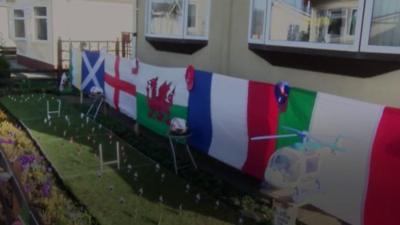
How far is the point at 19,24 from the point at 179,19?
41.6ft

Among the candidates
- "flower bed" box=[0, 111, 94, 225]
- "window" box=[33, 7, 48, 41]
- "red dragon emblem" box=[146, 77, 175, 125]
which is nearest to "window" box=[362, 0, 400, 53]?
"red dragon emblem" box=[146, 77, 175, 125]

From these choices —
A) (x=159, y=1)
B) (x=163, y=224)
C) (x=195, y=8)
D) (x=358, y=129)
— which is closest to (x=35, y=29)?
(x=159, y=1)

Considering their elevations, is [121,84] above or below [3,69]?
above

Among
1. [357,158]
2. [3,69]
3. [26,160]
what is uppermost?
[357,158]

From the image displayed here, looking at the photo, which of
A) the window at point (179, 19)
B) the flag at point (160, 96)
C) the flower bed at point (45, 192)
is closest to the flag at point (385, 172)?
the flower bed at point (45, 192)

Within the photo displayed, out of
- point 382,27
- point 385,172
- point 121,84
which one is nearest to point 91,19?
point 121,84

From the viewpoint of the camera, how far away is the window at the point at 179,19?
22.7ft

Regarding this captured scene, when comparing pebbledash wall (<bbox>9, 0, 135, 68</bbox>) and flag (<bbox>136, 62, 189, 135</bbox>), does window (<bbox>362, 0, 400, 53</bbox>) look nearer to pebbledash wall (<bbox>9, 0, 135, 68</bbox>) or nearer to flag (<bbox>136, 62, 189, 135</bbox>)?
flag (<bbox>136, 62, 189, 135</bbox>)

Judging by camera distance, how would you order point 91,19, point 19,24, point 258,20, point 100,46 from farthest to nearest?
point 19,24 < point 100,46 < point 91,19 < point 258,20

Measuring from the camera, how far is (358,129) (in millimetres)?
3322

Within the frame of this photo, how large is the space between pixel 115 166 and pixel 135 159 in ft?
1.31

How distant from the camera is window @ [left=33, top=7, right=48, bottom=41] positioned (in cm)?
1494

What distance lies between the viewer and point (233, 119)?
4871 mm

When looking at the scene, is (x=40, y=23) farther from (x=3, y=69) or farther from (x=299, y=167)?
(x=299, y=167)
